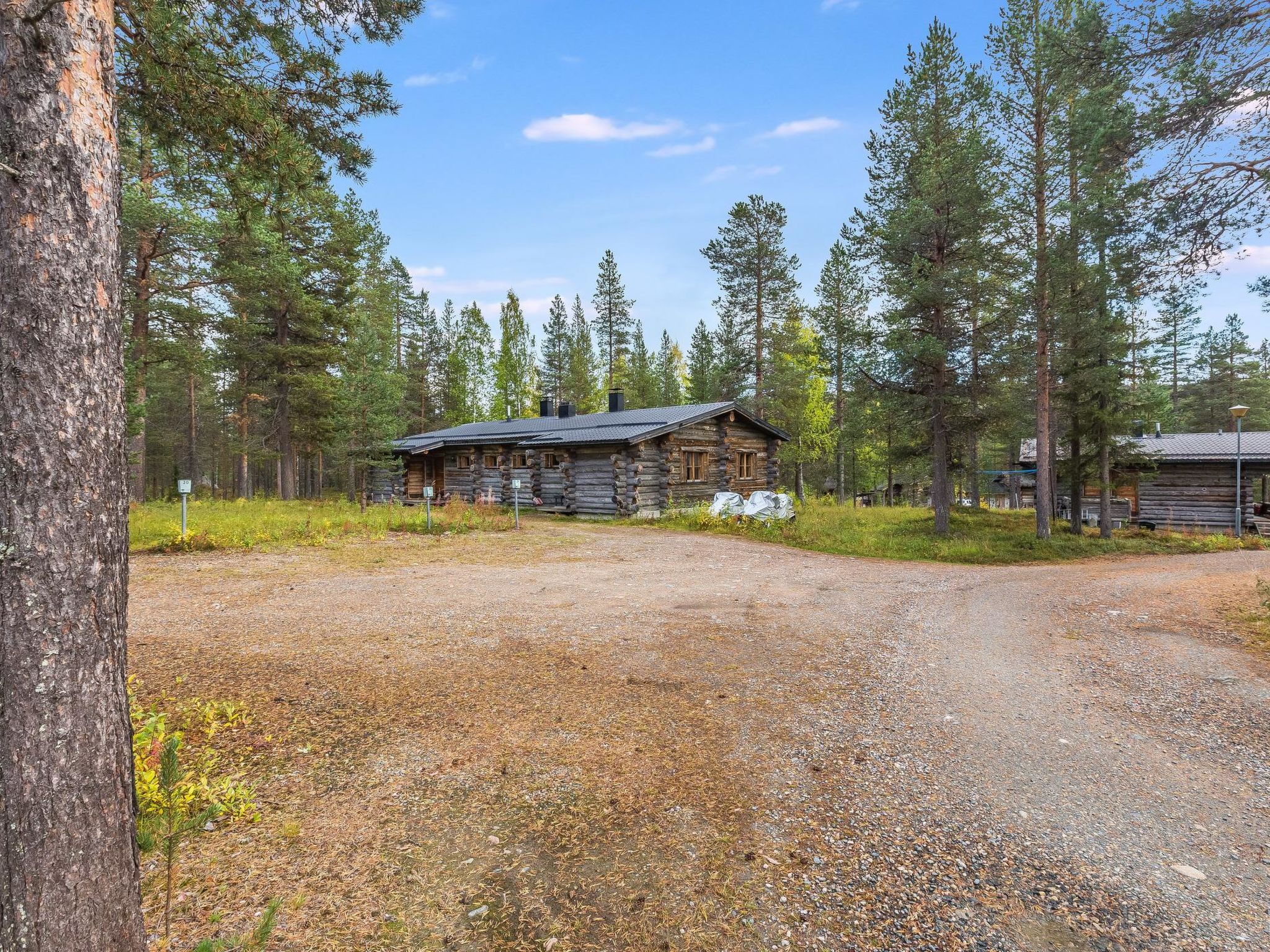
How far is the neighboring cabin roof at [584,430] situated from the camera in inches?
797

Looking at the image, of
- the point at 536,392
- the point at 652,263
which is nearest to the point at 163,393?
the point at 536,392

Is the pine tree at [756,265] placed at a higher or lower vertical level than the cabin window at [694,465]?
higher

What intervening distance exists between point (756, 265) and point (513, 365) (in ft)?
65.1

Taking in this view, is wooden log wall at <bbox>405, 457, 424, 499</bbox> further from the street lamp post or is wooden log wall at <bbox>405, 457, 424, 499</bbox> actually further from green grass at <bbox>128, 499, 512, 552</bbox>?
the street lamp post

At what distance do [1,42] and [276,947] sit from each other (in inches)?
138

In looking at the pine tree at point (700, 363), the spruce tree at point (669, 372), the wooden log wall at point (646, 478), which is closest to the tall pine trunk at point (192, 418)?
the wooden log wall at point (646, 478)

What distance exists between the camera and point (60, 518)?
192 centimetres

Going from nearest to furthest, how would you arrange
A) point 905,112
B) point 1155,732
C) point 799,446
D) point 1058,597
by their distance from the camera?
point 1155,732 → point 1058,597 → point 905,112 → point 799,446

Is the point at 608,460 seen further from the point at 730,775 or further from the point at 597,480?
the point at 730,775

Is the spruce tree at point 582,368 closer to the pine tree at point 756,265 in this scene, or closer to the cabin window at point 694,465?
the pine tree at point 756,265

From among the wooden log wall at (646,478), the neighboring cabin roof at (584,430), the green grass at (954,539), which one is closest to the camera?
the green grass at (954,539)

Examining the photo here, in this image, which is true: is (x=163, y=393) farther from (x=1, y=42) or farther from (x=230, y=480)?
(x=1, y=42)

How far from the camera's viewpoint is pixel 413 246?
35625 millimetres

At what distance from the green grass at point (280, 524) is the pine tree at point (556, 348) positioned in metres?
22.6
